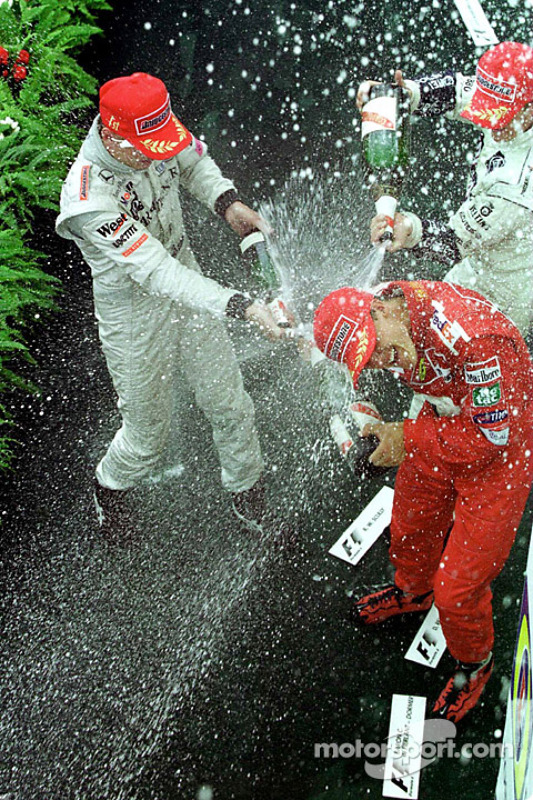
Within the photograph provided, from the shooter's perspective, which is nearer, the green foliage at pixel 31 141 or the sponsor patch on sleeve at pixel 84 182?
the sponsor patch on sleeve at pixel 84 182

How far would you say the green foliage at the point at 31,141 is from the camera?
14.7 feet

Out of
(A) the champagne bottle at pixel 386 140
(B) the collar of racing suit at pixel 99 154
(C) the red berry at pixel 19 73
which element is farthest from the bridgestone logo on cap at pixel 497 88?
(C) the red berry at pixel 19 73

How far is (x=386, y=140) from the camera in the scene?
11.5 feet

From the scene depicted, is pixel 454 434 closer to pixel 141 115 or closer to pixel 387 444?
pixel 387 444

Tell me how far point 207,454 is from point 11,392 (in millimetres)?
1346

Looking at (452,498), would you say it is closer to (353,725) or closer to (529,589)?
(529,589)

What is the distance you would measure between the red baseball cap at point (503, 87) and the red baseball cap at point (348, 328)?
3.58ft

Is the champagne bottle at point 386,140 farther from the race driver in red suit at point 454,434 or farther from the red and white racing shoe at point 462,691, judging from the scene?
the red and white racing shoe at point 462,691

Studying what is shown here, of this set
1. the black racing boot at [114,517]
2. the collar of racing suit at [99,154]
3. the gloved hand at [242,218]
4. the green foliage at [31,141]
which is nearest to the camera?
the collar of racing suit at [99,154]

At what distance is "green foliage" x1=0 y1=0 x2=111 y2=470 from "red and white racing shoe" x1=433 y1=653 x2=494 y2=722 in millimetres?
2690

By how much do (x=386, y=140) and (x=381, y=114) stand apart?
0.12m

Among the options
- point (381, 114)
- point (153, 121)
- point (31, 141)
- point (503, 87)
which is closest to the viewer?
point (153, 121)

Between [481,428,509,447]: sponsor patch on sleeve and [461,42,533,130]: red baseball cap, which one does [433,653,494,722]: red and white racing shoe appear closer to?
[481,428,509,447]: sponsor patch on sleeve

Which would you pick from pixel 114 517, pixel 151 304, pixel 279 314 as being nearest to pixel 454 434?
pixel 279 314
